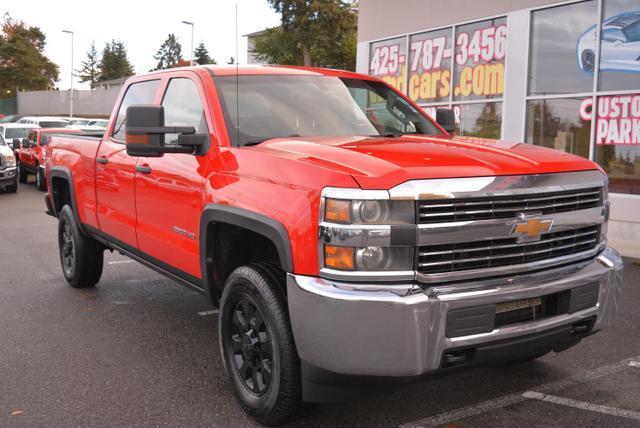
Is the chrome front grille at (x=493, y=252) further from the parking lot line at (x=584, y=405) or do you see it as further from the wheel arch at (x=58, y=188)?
the wheel arch at (x=58, y=188)

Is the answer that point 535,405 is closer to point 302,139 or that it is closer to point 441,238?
point 441,238

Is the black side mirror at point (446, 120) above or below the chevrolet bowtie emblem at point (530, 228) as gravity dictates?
above

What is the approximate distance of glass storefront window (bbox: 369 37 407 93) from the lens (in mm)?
14695

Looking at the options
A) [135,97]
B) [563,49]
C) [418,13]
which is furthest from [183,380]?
[418,13]

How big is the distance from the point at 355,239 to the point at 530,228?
875mm

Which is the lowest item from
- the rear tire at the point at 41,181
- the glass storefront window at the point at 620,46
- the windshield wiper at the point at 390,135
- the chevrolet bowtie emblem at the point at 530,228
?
the rear tire at the point at 41,181

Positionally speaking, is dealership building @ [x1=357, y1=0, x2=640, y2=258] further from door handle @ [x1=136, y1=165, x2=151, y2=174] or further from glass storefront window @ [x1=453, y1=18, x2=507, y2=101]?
door handle @ [x1=136, y1=165, x2=151, y2=174]

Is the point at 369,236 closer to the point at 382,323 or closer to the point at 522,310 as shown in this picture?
the point at 382,323

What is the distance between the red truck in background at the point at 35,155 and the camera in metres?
17.4

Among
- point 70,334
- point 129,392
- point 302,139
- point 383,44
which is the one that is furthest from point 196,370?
point 383,44

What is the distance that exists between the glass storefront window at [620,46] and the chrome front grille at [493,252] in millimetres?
7879

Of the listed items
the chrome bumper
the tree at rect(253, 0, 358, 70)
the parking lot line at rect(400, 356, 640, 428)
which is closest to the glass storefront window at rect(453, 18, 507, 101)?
the parking lot line at rect(400, 356, 640, 428)

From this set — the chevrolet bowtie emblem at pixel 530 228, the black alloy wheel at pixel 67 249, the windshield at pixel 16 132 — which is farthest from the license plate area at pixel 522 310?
the windshield at pixel 16 132

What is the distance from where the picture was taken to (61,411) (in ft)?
12.0
